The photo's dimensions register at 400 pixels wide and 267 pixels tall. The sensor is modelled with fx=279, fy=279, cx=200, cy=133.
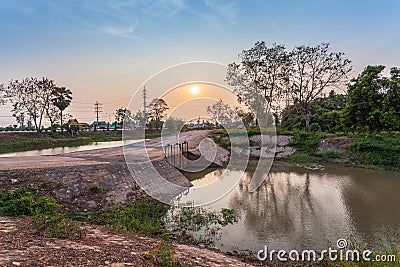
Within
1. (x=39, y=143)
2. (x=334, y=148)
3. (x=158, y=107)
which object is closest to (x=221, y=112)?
(x=158, y=107)

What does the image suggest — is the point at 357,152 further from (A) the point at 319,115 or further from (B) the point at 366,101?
(A) the point at 319,115

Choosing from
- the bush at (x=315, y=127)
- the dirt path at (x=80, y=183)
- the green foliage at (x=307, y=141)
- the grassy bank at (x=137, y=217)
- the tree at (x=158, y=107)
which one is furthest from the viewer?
the bush at (x=315, y=127)

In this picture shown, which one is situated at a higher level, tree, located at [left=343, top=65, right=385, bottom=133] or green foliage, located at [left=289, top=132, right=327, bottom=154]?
tree, located at [left=343, top=65, right=385, bottom=133]

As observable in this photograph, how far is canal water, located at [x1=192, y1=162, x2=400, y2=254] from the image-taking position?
6.58 metres

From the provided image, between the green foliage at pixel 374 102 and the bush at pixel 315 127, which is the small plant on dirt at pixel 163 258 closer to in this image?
the green foliage at pixel 374 102

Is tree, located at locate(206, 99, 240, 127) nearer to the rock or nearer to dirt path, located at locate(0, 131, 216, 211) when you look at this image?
dirt path, located at locate(0, 131, 216, 211)

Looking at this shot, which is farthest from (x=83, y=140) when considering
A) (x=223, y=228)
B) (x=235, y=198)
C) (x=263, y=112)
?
(x=223, y=228)

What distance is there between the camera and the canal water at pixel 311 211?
6582mm

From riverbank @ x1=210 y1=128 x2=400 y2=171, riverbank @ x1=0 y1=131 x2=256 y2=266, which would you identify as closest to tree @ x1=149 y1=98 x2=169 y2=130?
riverbank @ x1=0 y1=131 x2=256 y2=266

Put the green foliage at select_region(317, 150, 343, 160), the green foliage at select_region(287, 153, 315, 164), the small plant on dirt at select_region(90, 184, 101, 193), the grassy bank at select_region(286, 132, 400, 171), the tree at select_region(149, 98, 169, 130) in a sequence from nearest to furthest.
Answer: the tree at select_region(149, 98, 169, 130) < the small plant on dirt at select_region(90, 184, 101, 193) < the grassy bank at select_region(286, 132, 400, 171) < the green foliage at select_region(317, 150, 343, 160) < the green foliage at select_region(287, 153, 315, 164)

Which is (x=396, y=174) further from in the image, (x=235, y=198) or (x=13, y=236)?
(x=13, y=236)

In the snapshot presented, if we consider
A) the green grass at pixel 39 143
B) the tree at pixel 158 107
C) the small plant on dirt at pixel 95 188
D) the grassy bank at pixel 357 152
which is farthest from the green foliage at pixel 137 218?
the green grass at pixel 39 143

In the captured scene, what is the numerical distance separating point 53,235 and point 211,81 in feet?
15.4

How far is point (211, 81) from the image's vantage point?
276 inches
